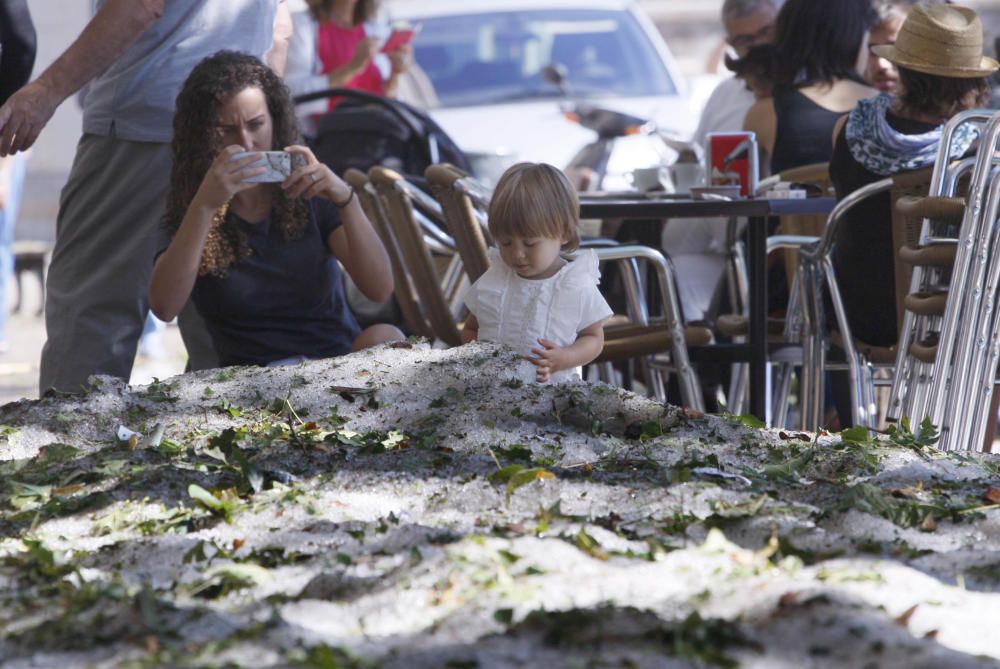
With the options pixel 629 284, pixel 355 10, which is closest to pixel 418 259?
pixel 629 284

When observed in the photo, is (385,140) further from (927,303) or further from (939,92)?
(927,303)

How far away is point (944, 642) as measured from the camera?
6.42 feet

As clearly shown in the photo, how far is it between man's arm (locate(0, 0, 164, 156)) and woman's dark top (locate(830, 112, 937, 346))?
2.18 meters

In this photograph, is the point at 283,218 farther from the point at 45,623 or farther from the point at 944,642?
the point at 944,642

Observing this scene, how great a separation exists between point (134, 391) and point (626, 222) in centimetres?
286

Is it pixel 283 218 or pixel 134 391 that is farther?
pixel 283 218

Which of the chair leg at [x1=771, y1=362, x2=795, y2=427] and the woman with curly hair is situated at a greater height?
the woman with curly hair

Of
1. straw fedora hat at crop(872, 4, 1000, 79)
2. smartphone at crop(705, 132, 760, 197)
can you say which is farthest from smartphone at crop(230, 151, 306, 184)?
straw fedora hat at crop(872, 4, 1000, 79)

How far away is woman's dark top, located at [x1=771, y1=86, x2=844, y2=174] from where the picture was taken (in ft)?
19.5

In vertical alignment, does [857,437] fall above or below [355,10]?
below

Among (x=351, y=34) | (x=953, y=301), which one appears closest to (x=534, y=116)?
(x=351, y=34)

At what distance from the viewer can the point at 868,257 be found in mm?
4773

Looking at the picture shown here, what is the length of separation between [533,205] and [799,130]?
A: 239 cm

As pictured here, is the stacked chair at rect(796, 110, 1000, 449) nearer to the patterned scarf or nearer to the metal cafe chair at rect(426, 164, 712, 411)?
the patterned scarf
